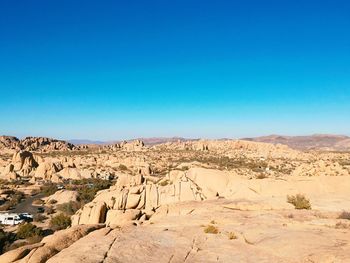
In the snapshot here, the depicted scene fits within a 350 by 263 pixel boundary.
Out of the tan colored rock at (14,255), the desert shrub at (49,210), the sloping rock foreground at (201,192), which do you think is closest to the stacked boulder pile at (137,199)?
the sloping rock foreground at (201,192)

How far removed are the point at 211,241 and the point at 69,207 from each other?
3985cm

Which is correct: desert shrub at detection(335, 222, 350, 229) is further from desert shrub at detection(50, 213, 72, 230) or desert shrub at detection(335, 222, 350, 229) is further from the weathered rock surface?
desert shrub at detection(50, 213, 72, 230)

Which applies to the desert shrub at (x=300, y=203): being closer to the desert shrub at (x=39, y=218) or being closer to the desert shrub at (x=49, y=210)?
the desert shrub at (x=39, y=218)

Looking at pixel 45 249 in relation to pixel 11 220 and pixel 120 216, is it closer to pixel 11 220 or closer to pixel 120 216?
pixel 120 216

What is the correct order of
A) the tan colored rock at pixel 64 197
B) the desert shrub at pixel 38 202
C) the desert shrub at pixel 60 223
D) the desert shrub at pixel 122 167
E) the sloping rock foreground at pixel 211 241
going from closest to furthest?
1. the sloping rock foreground at pixel 211 241
2. the desert shrub at pixel 60 223
3. the tan colored rock at pixel 64 197
4. the desert shrub at pixel 38 202
5. the desert shrub at pixel 122 167

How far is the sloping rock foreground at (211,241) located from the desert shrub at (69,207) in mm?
33359

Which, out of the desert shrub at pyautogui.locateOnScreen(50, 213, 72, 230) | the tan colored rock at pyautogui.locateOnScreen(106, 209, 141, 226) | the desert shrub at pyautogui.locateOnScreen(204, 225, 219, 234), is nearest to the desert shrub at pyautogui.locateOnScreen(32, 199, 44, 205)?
the desert shrub at pyautogui.locateOnScreen(50, 213, 72, 230)

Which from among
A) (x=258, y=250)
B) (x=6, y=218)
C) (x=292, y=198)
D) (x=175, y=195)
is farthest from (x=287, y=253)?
(x=6, y=218)

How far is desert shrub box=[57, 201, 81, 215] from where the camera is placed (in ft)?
163

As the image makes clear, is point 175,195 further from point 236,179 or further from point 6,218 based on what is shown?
point 6,218

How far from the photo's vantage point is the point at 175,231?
54.2ft

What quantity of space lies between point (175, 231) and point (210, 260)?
14.1 ft

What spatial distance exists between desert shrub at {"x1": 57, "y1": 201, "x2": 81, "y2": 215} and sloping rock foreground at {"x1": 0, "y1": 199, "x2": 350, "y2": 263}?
109ft

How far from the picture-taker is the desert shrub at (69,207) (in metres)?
49.7
